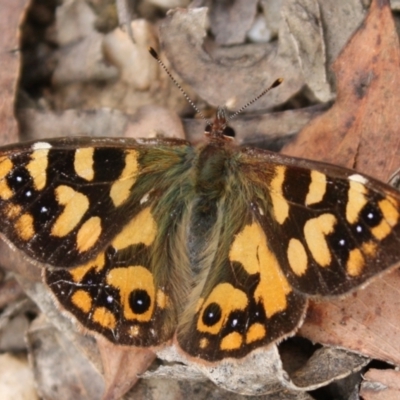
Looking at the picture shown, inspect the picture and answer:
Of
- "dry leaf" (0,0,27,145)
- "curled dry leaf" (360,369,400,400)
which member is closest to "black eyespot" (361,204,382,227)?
"curled dry leaf" (360,369,400,400)

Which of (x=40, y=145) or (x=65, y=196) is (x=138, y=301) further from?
(x=40, y=145)

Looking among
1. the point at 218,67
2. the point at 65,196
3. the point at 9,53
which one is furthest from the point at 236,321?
the point at 9,53

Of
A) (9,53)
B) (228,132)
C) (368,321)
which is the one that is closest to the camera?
(368,321)

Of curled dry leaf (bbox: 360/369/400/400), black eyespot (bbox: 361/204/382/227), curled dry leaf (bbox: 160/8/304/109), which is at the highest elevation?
black eyespot (bbox: 361/204/382/227)

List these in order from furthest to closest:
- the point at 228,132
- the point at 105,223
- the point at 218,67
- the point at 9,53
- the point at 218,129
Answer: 1. the point at 9,53
2. the point at 218,67
3. the point at 228,132
4. the point at 218,129
5. the point at 105,223

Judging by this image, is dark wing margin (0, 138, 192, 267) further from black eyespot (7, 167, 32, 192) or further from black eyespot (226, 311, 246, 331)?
black eyespot (226, 311, 246, 331)

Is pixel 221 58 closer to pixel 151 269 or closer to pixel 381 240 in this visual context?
pixel 151 269
